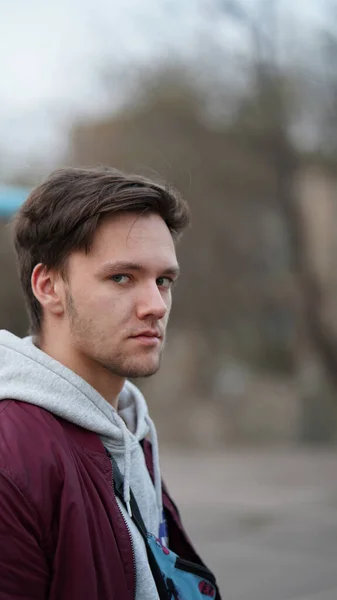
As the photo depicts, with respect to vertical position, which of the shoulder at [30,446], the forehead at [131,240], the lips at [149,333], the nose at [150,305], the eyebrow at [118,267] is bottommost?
the shoulder at [30,446]

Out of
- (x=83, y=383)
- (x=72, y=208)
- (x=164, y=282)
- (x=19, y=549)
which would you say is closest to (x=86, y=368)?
(x=83, y=383)

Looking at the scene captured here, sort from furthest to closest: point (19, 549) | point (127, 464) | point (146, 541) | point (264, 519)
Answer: point (264, 519) → point (127, 464) → point (146, 541) → point (19, 549)

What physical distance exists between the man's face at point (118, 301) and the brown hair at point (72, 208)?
0.11 ft

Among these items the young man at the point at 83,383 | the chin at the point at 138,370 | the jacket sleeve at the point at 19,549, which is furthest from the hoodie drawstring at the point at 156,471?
the jacket sleeve at the point at 19,549

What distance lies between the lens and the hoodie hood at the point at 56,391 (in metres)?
1.96

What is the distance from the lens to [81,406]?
202cm

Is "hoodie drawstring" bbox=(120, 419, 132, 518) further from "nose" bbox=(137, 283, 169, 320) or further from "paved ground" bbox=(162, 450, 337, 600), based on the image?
"paved ground" bbox=(162, 450, 337, 600)

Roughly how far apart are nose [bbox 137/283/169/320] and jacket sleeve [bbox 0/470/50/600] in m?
0.53

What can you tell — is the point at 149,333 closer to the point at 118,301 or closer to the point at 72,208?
the point at 118,301

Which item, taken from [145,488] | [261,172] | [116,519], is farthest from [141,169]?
[261,172]

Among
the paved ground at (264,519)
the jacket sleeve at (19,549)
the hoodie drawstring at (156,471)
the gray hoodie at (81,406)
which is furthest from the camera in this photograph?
the paved ground at (264,519)

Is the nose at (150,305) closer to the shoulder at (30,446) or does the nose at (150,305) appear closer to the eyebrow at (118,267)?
the eyebrow at (118,267)

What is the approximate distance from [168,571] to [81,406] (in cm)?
45

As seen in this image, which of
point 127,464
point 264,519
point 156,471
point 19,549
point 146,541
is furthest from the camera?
point 264,519
